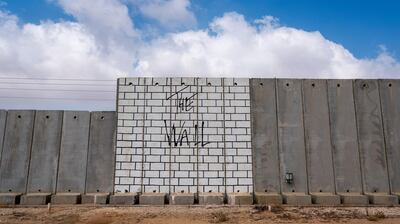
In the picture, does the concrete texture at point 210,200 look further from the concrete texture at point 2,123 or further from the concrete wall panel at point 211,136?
the concrete texture at point 2,123

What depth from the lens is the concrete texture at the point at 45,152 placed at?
12.1 meters

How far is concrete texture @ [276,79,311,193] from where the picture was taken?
12.1m

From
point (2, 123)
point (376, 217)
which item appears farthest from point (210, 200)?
point (2, 123)

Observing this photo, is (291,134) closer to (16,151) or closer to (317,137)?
(317,137)

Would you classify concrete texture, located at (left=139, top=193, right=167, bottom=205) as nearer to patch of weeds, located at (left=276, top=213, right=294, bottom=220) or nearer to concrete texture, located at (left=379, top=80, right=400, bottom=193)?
patch of weeds, located at (left=276, top=213, right=294, bottom=220)

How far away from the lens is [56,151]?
40.3 ft

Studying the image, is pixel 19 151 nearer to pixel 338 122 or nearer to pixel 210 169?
pixel 210 169

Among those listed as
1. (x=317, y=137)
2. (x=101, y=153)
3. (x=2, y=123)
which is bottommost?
(x=101, y=153)

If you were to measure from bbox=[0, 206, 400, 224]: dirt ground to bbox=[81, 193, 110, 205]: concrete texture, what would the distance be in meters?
0.30

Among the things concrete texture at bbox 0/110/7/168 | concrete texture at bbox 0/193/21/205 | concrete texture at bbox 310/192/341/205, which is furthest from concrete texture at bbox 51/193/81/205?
concrete texture at bbox 310/192/341/205

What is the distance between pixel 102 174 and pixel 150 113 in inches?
98.3

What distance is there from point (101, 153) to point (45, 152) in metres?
1.84

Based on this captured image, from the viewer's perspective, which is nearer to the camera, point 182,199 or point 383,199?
point 182,199

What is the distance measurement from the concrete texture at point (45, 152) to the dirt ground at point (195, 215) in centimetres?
100
